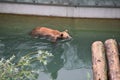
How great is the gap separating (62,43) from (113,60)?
3.66 metres

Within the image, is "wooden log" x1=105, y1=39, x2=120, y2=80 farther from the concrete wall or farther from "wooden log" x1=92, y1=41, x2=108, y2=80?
the concrete wall

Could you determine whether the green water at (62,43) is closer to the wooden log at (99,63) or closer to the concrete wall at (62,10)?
the concrete wall at (62,10)

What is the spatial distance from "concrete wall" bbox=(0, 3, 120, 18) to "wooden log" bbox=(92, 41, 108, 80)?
211 inches

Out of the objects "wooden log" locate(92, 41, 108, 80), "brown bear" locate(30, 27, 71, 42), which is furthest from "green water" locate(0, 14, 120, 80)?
"wooden log" locate(92, 41, 108, 80)

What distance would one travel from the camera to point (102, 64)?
448cm

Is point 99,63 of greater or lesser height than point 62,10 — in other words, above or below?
below

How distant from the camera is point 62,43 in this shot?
812 centimetres

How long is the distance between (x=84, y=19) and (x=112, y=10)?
1.04m

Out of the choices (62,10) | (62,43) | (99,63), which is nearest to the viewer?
(99,63)

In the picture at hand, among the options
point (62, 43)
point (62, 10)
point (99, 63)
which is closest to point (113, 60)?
point (99, 63)

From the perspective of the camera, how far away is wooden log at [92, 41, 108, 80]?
4.24 meters

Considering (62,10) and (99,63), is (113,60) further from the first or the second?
(62,10)

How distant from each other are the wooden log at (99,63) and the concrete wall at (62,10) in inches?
211

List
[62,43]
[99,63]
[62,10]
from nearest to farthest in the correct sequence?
1. [99,63]
2. [62,43]
3. [62,10]
